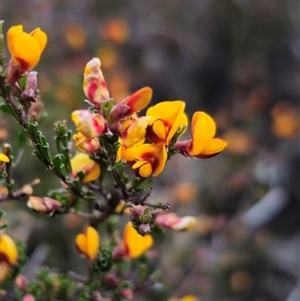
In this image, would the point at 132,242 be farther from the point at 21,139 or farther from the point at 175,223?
the point at 21,139

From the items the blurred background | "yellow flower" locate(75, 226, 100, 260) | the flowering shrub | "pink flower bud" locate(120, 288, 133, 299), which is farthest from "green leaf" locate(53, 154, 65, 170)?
the blurred background

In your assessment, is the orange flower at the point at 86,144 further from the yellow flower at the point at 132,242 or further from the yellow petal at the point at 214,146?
the yellow flower at the point at 132,242

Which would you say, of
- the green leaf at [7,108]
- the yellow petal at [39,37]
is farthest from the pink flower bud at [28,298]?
the yellow petal at [39,37]

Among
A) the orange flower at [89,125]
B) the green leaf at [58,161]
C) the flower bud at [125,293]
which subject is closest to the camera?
the orange flower at [89,125]

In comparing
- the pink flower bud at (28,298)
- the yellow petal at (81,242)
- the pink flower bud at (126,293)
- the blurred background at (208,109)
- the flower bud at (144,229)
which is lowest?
the pink flower bud at (28,298)

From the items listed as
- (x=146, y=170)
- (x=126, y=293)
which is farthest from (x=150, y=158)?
(x=126, y=293)

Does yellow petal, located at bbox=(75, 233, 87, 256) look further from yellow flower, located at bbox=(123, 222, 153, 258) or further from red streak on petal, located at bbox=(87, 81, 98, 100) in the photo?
red streak on petal, located at bbox=(87, 81, 98, 100)

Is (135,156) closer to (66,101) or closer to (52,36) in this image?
(66,101)
